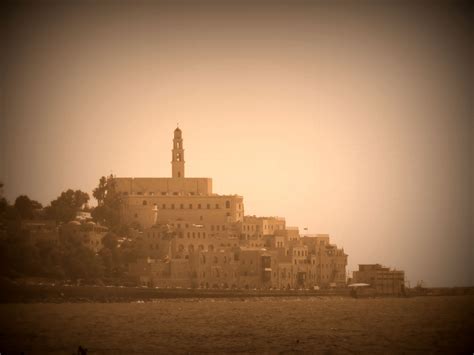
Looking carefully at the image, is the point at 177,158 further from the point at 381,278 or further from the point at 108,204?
the point at 381,278

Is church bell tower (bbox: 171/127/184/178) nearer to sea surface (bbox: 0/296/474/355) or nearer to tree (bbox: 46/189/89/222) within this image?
tree (bbox: 46/189/89/222)

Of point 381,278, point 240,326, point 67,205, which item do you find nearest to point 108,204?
point 67,205

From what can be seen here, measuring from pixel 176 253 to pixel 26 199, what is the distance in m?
18.1

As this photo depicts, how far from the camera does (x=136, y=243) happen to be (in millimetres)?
136875

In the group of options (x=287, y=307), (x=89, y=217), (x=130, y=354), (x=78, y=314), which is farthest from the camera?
(x=89, y=217)

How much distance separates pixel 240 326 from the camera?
104750 mm

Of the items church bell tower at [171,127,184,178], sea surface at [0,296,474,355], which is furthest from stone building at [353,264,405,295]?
church bell tower at [171,127,184,178]

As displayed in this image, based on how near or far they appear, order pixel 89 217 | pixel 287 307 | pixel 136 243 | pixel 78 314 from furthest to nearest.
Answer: pixel 89 217 → pixel 136 243 → pixel 287 307 → pixel 78 314

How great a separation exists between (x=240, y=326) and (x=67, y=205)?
A: 1719 inches

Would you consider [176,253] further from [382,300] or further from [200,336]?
[200,336]

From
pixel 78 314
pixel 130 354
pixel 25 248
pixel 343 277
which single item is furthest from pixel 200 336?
pixel 343 277

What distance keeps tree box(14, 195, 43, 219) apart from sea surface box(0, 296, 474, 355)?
17.4 m

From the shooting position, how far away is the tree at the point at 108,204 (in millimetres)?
143000

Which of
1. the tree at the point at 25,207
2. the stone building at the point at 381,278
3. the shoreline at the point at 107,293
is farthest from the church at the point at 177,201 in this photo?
the stone building at the point at 381,278
